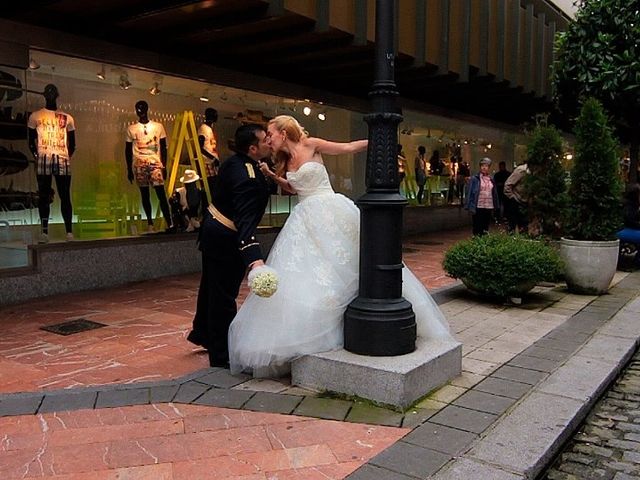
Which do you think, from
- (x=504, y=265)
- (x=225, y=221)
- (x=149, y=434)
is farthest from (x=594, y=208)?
(x=149, y=434)

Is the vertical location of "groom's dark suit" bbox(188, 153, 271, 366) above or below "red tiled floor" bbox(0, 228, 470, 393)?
above

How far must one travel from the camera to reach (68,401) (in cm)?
393

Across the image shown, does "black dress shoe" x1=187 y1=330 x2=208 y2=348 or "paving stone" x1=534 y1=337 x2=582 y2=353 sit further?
"paving stone" x1=534 y1=337 x2=582 y2=353

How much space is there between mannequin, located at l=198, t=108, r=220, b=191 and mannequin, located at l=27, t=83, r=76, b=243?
211 centimetres

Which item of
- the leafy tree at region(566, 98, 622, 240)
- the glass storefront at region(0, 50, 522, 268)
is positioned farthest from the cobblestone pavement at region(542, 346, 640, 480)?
the glass storefront at region(0, 50, 522, 268)

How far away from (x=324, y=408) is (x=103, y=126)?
6.88m

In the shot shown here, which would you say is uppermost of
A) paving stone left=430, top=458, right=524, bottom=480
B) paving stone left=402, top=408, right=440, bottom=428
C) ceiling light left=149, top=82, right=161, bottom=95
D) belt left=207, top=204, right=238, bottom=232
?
ceiling light left=149, top=82, right=161, bottom=95

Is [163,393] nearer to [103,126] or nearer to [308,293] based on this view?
[308,293]

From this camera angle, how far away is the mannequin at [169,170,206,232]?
30.7ft

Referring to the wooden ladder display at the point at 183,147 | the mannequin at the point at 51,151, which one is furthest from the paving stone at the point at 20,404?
the wooden ladder display at the point at 183,147

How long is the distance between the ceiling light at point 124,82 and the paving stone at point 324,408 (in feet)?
21.3

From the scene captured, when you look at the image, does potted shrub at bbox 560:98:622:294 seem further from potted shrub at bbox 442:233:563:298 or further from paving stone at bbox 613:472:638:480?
paving stone at bbox 613:472:638:480

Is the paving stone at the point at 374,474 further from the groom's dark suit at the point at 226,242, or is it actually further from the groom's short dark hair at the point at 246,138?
the groom's short dark hair at the point at 246,138

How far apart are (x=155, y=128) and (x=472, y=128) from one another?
11.2 metres
